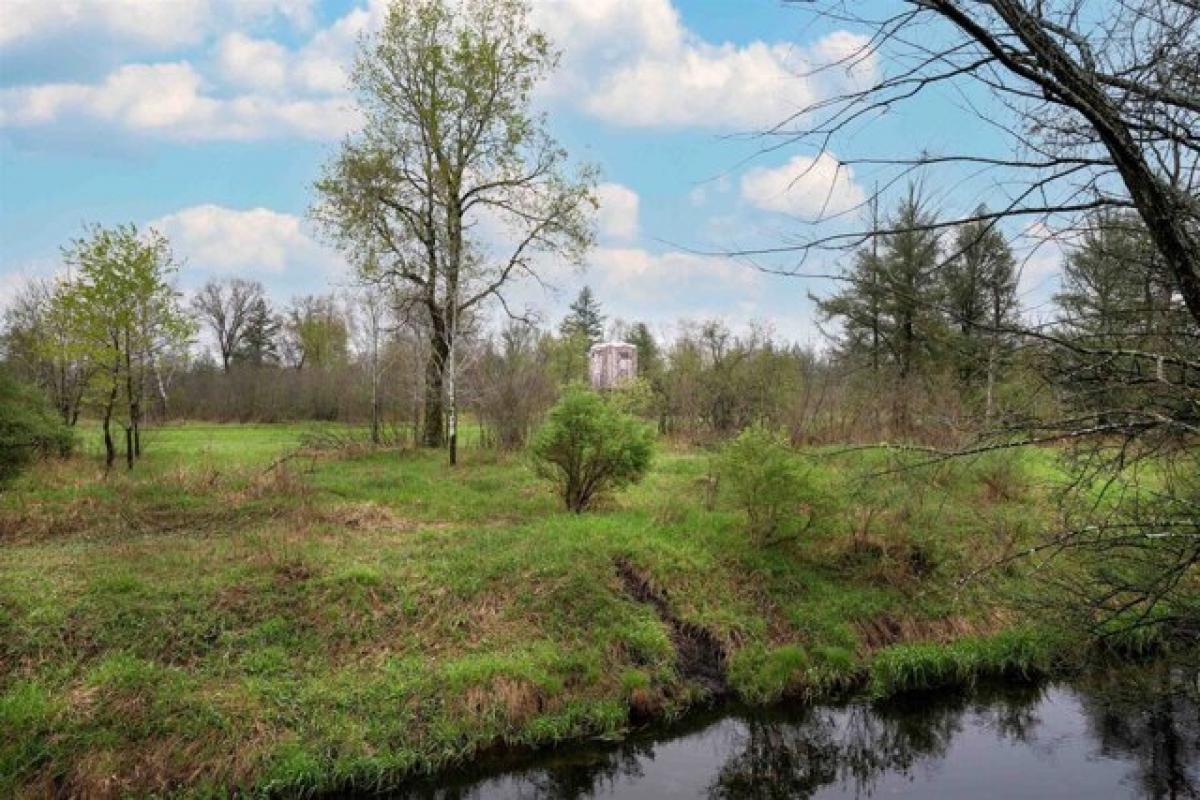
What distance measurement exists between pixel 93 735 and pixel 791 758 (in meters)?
6.00

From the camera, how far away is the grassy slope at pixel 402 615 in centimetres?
661

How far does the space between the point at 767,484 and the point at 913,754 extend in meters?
3.79

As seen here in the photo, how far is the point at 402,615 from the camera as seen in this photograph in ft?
28.0

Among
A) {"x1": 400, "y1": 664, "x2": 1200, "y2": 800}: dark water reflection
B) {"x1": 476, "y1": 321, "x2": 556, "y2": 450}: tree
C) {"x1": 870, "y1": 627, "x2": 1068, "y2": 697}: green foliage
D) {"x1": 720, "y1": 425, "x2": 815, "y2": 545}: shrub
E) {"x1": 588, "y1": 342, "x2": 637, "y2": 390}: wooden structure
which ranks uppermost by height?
{"x1": 588, "y1": 342, "x2": 637, "y2": 390}: wooden structure

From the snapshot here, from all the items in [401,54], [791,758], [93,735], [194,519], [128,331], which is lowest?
[791,758]

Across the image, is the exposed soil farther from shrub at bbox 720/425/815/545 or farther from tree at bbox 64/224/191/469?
tree at bbox 64/224/191/469

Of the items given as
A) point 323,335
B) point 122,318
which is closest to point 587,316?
point 323,335

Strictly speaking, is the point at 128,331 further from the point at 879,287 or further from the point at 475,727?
the point at 879,287

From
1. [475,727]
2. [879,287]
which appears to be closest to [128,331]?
[475,727]

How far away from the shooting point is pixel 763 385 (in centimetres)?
2311

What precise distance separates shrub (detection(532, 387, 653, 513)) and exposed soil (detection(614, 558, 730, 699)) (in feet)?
7.85

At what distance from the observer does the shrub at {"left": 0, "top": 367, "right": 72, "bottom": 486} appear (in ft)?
39.0

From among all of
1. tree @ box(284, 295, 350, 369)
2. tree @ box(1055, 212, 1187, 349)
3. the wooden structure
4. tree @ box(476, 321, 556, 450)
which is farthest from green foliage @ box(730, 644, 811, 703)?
tree @ box(284, 295, 350, 369)

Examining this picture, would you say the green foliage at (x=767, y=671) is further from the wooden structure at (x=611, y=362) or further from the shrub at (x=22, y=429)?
the wooden structure at (x=611, y=362)
